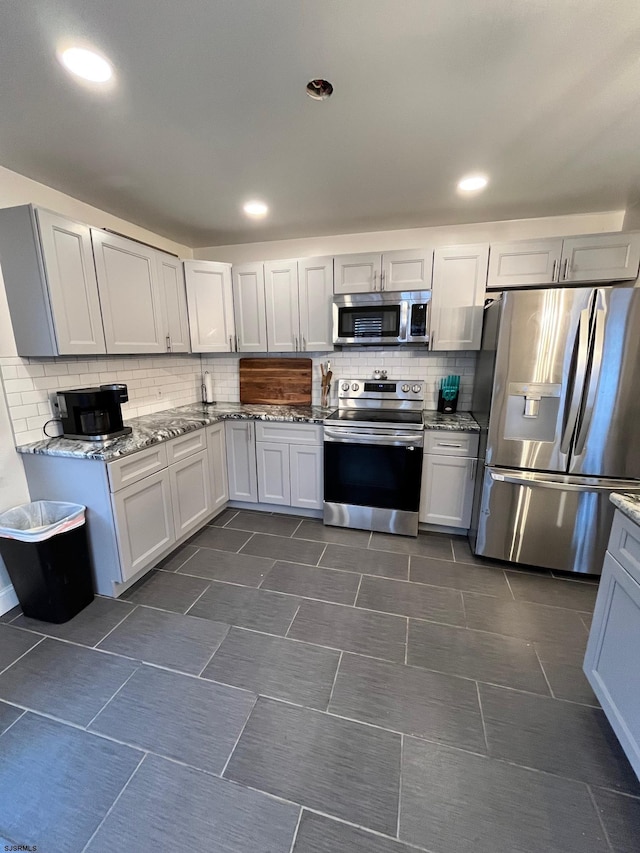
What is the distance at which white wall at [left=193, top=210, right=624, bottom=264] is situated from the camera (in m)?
2.69

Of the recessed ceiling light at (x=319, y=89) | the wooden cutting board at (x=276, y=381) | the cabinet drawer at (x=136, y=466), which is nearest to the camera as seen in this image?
the recessed ceiling light at (x=319, y=89)

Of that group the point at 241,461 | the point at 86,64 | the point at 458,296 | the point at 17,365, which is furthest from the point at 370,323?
the point at 17,365

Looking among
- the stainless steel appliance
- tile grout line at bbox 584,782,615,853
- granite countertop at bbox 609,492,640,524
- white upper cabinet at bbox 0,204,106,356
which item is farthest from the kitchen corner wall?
tile grout line at bbox 584,782,615,853

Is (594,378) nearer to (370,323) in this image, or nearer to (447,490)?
(447,490)

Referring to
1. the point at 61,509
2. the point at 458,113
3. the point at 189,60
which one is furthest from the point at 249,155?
the point at 61,509

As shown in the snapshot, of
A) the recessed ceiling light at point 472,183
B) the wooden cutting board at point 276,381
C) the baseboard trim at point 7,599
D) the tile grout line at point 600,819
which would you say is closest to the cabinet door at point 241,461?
the wooden cutting board at point 276,381

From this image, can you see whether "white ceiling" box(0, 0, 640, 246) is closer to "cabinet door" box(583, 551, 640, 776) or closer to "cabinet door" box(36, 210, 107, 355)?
"cabinet door" box(36, 210, 107, 355)

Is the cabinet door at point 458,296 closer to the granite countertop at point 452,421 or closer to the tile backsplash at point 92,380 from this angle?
the granite countertop at point 452,421

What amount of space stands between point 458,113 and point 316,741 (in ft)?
8.83

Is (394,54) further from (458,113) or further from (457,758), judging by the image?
(457,758)

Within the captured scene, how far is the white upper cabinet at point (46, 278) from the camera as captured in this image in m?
1.85

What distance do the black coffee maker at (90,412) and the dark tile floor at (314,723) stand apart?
3.38 feet

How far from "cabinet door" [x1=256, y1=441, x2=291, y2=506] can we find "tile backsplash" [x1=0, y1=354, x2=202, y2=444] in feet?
3.50

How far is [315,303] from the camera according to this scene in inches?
119
